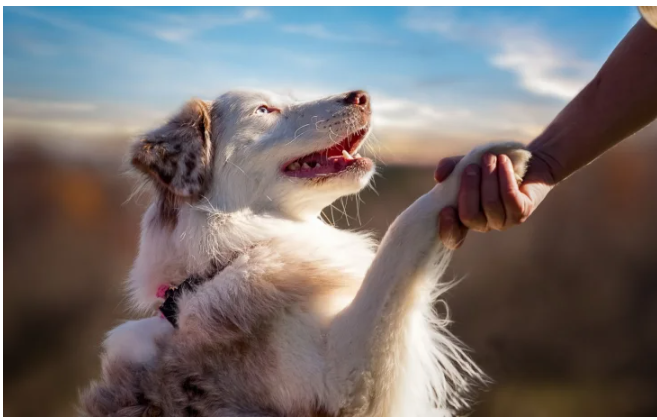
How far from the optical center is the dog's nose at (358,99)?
6.78 ft

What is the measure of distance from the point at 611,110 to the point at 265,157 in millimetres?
1104

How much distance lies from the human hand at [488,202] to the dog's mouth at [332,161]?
529 millimetres

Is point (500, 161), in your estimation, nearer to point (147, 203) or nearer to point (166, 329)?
point (166, 329)

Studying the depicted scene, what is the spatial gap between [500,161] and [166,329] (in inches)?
45.0

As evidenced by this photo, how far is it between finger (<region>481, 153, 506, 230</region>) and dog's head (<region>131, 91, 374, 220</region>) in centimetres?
56

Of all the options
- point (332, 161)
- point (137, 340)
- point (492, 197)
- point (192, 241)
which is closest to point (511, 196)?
point (492, 197)

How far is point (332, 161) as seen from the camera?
205 centimetres

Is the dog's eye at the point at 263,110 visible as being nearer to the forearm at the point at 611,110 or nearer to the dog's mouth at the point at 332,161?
the dog's mouth at the point at 332,161

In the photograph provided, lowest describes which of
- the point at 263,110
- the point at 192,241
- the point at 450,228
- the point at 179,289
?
the point at 179,289

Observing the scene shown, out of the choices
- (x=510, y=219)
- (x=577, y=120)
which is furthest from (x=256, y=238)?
(x=577, y=120)

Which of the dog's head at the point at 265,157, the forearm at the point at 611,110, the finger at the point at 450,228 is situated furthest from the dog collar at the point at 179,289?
the forearm at the point at 611,110

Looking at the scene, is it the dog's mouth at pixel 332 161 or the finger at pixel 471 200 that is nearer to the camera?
the finger at pixel 471 200

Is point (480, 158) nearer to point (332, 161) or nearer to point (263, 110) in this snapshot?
point (332, 161)

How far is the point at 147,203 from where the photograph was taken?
2217 millimetres
